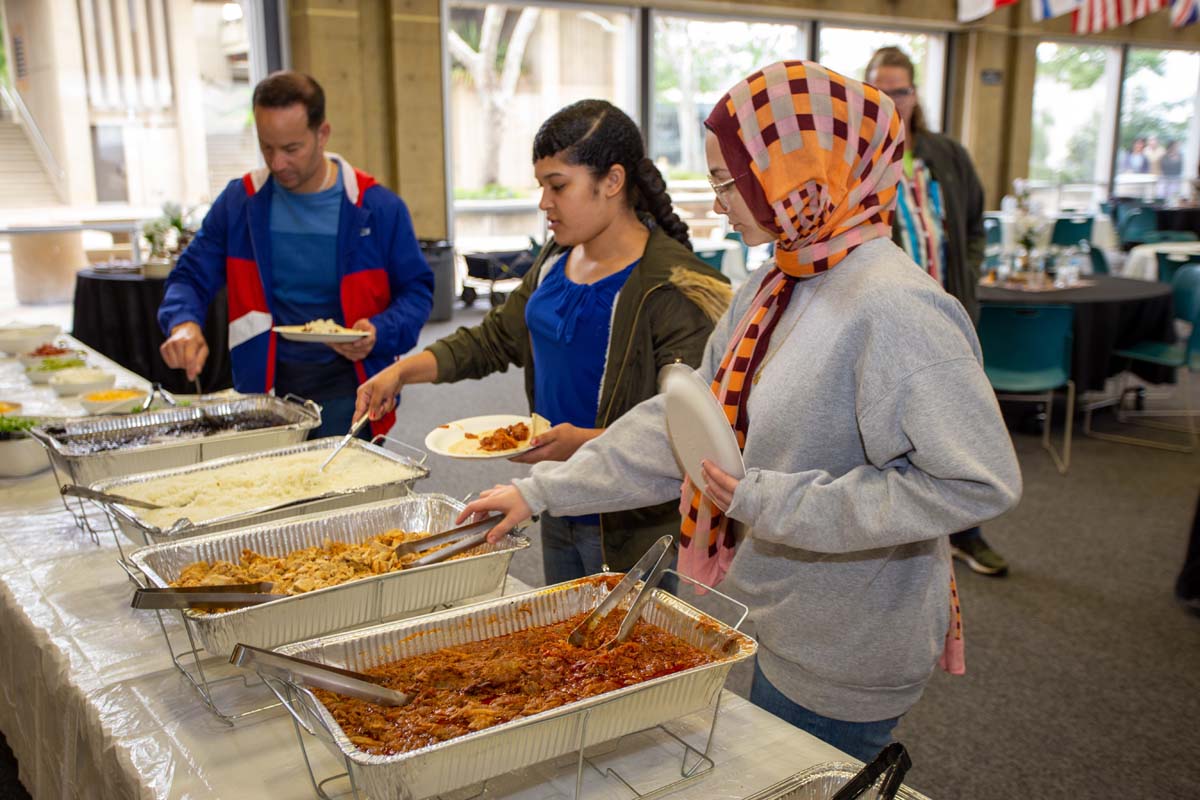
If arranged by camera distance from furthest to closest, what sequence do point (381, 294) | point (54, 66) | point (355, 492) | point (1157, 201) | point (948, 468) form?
1. point (1157, 201)
2. point (54, 66)
3. point (381, 294)
4. point (355, 492)
5. point (948, 468)

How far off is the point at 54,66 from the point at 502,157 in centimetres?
302

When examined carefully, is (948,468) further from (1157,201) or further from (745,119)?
(1157,201)

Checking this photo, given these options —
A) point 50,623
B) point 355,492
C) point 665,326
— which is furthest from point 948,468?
point 50,623

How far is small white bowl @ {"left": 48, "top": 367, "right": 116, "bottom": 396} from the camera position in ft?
7.66

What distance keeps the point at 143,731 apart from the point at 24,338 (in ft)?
7.70

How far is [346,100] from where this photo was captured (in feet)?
20.8

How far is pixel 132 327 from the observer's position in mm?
4387

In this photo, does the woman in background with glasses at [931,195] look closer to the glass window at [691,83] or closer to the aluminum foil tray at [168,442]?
the aluminum foil tray at [168,442]

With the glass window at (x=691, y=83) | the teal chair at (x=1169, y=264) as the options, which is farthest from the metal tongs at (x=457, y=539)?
the glass window at (x=691, y=83)

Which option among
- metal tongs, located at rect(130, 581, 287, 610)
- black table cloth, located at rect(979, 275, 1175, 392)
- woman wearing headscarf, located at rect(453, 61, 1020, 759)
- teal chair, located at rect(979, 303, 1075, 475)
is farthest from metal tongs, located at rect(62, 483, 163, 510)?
black table cloth, located at rect(979, 275, 1175, 392)

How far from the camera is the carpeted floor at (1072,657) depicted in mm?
1915

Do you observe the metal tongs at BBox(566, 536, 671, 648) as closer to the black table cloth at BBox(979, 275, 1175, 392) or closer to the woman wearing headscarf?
the woman wearing headscarf

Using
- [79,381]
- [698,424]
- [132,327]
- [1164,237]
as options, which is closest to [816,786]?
[698,424]

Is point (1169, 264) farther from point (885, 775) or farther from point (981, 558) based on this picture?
point (885, 775)
